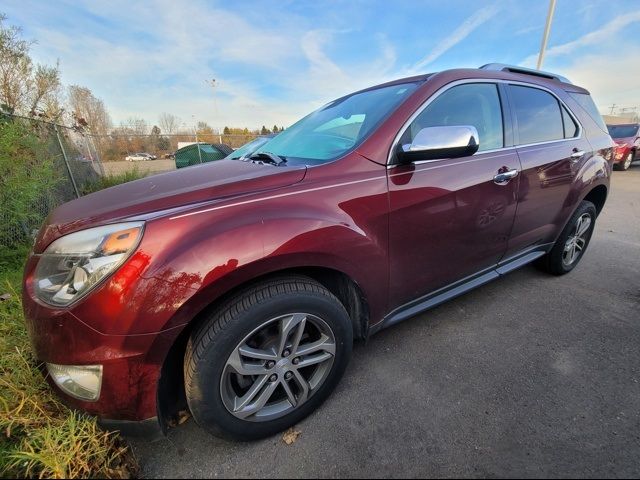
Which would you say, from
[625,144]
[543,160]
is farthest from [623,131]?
[543,160]

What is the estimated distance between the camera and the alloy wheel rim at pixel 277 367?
1.48 meters

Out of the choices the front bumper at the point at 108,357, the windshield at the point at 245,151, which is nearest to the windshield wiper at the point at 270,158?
the windshield at the point at 245,151

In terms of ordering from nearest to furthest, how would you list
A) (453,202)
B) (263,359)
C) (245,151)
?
1. (263,359)
2. (453,202)
3. (245,151)

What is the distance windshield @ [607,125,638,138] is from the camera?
12289 millimetres

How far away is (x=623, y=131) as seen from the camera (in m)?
12.5

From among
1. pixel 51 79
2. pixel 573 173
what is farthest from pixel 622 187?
pixel 51 79

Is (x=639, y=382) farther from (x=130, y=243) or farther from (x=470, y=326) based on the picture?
(x=130, y=243)

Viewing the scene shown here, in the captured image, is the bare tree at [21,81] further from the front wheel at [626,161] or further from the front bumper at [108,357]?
the front wheel at [626,161]

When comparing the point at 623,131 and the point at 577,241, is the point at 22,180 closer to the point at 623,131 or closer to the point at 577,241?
the point at 577,241


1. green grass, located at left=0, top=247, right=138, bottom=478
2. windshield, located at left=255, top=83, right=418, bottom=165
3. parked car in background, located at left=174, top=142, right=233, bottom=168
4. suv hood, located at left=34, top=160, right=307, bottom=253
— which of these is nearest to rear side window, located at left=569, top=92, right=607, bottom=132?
windshield, located at left=255, top=83, right=418, bottom=165

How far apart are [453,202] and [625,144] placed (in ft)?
48.0

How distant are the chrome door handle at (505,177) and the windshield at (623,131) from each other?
14319mm

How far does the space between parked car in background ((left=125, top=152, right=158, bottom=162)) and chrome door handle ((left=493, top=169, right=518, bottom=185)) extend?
48.3 feet

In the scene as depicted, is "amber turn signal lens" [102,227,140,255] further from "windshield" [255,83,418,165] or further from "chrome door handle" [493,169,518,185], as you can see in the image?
"chrome door handle" [493,169,518,185]
